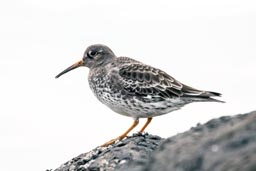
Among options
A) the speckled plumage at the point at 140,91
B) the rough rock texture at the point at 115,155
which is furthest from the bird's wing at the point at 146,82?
the rough rock texture at the point at 115,155

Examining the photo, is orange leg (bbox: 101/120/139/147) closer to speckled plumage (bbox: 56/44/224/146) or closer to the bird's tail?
speckled plumage (bbox: 56/44/224/146)

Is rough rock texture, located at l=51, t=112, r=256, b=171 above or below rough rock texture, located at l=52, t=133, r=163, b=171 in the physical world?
above

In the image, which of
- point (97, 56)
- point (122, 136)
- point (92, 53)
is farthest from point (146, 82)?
point (92, 53)

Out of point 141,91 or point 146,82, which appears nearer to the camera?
point 141,91

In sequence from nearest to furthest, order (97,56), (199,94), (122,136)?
(122,136) < (199,94) < (97,56)

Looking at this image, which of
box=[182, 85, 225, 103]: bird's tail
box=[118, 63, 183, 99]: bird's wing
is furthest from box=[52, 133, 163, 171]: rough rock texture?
box=[182, 85, 225, 103]: bird's tail

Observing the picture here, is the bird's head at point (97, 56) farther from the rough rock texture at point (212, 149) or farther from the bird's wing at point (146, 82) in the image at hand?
the rough rock texture at point (212, 149)

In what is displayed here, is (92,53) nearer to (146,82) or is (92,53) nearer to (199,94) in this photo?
(146,82)
